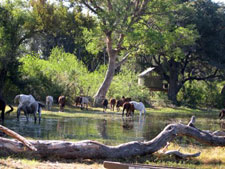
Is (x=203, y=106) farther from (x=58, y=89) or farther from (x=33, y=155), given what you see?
(x=33, y=155)

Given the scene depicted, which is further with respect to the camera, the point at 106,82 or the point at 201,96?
the point at 201,96

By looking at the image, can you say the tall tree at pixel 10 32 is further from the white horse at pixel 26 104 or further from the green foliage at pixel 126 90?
the green foliage at pixel 126 90

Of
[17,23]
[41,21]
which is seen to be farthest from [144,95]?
[17,23]

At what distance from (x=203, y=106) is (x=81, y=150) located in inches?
1808

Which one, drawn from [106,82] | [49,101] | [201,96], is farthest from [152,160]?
[201,96]

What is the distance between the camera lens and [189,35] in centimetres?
3934

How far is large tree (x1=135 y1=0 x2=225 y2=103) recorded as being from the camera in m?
39.3

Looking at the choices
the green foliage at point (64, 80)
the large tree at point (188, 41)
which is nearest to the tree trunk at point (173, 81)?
the large tree at point (188, 41)

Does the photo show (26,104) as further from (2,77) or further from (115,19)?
(115,19)

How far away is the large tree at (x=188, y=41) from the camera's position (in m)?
39.3

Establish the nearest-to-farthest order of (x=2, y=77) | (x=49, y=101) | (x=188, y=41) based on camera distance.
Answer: (x=49, y=101) → (x=2, y=77) → (x=188, y=41)

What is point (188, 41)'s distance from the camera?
39.3 metres

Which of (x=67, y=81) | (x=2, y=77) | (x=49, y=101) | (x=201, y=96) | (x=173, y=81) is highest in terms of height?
(x=173, y=81)

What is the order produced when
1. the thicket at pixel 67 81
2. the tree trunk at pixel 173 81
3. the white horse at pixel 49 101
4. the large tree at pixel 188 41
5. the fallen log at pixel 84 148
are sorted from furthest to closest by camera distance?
1. the tree trunk at pixel 173 81
2. the large tree at pixel 188 41
3. the thicket at pixel 67 81
4. the white horse at pixel 49 101
5. the fallen log at pixel 84 148
